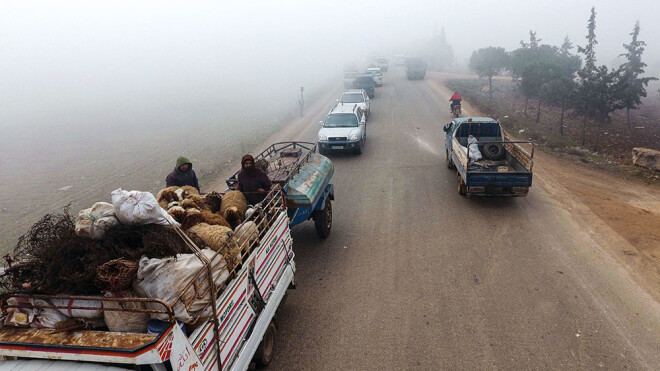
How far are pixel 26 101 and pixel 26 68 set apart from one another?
41827 millimetres

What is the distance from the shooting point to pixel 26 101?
145ft

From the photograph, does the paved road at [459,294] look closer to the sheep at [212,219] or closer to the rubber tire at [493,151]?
the rubber tire at [493,151]

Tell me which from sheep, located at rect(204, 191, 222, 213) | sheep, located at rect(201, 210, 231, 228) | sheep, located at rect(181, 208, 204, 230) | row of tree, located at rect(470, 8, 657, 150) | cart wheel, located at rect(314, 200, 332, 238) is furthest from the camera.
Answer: row of tree, located at rect(470, 8, 657, 150)

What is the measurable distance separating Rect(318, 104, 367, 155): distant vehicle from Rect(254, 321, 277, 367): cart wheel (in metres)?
9.61

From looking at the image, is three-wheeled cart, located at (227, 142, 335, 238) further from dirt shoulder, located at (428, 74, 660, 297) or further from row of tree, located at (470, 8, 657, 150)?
row of tree, located at (470, 8, 657, 150)

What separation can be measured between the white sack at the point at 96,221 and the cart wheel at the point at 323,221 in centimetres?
435

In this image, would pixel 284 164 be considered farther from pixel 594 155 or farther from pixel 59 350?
pixel 594 155

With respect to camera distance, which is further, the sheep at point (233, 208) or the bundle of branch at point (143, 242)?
the sheep at point (233, 208)

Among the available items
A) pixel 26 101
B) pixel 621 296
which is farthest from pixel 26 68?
pixel 621 296

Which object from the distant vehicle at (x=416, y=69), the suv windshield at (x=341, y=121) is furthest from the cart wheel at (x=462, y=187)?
the distant vehicle at (x=416, y=69)

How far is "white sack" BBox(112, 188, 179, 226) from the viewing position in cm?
347

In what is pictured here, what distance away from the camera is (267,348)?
15.6 feet

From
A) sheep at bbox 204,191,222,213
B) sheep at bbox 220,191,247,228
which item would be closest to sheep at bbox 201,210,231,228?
sheep at bbox 220,191,247,228

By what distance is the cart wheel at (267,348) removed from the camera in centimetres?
458
